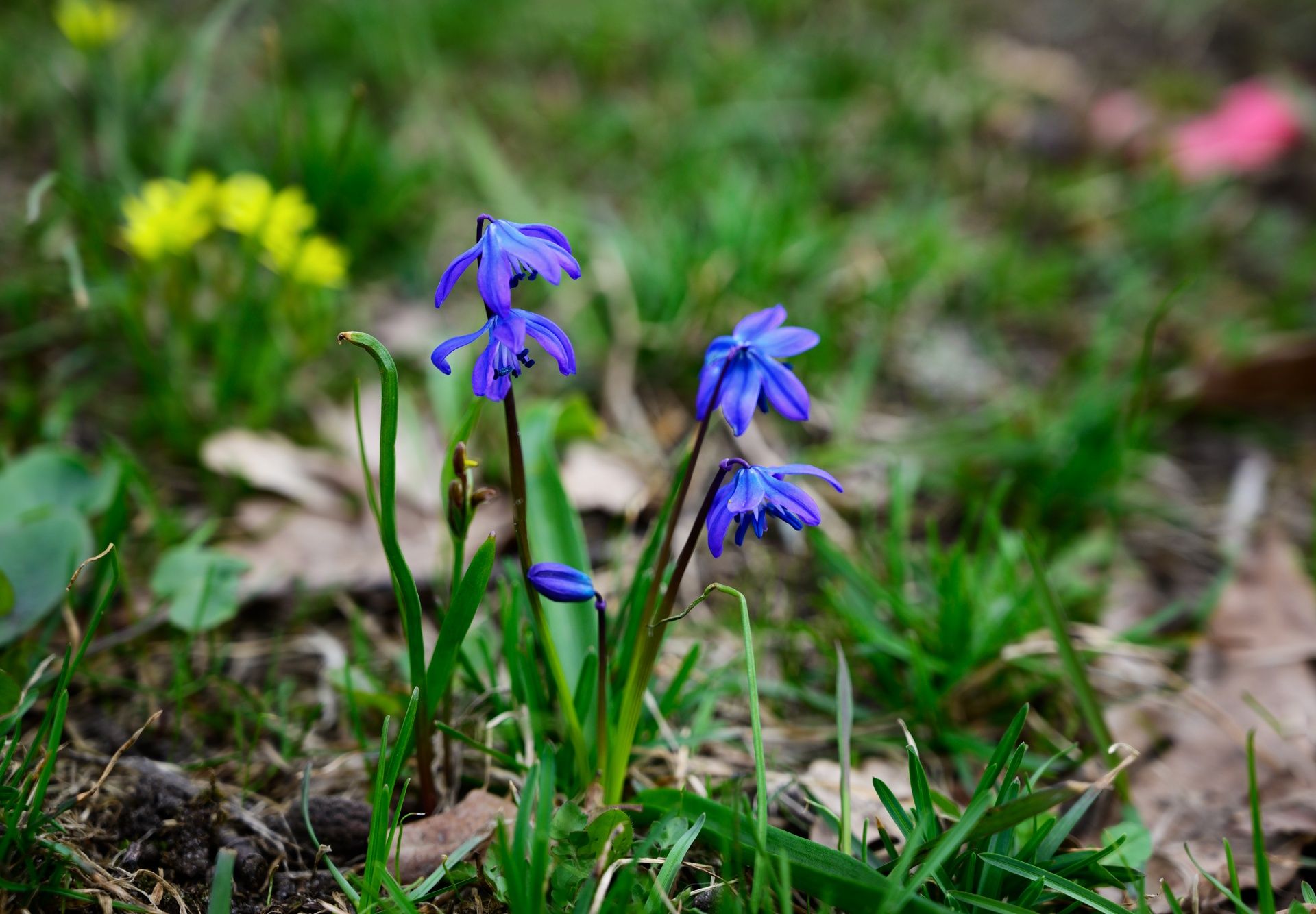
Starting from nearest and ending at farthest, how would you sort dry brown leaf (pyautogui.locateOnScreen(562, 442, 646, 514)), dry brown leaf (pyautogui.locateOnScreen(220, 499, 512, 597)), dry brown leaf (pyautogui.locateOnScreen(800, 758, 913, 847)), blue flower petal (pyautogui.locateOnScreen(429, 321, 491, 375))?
blue flower petal (pyautogui.locateOnScreen(429, 321, 491, 375)) < dry brown leaf (pyautogui.locateOnScreen(800, 758, 913, 847)) < dry brown leaf (pyautogui.locateOnScreen(220, 499, 512, 597)) < dry brown leaf (pyautogui.locateOnScreen(562, 442, 646, 514))

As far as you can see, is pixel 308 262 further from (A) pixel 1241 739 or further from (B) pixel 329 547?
(A) pixel 1241 739

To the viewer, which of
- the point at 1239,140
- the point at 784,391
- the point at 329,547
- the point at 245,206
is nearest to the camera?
the point at 784,391

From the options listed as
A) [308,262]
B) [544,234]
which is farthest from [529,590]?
[308,262]

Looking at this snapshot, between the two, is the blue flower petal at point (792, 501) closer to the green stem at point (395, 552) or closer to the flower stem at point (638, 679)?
the flower stem at point (638, 679)

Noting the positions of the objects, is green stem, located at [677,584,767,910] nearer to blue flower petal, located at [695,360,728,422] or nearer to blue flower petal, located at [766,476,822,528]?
blue flower petal, located at [766,476,822,528]

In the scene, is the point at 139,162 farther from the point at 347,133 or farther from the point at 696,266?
the point at 696,266

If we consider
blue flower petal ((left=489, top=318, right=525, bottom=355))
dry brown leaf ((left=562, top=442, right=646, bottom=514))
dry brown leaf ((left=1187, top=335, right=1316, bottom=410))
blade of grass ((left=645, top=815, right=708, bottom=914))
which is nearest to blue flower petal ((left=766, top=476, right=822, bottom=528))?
blue flower petal ((left=489, top=318, right=525, bottom=355))

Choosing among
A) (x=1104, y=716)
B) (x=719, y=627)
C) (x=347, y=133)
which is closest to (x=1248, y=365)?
(x=1104, y=716)
